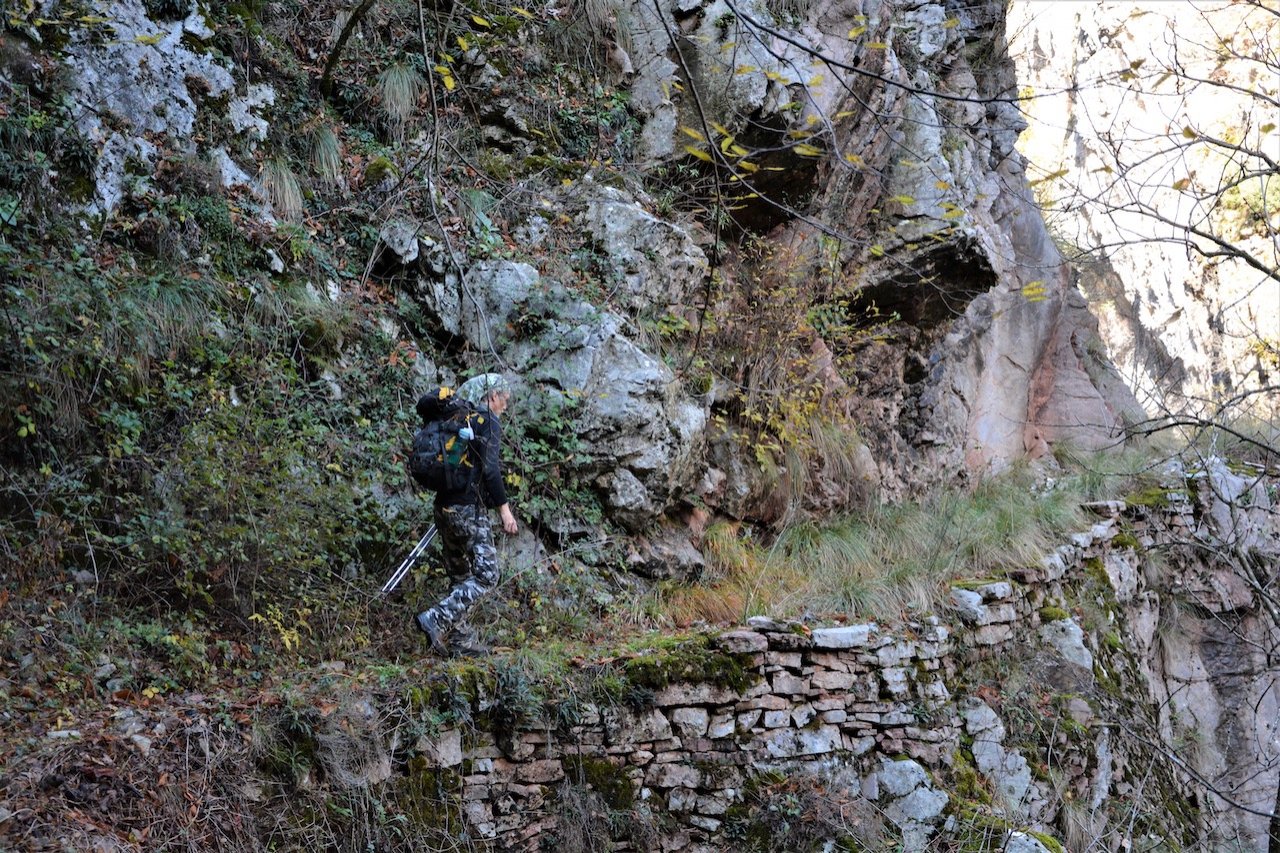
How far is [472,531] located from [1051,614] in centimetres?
473

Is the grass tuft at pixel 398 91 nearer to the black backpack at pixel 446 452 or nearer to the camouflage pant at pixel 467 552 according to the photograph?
the black backpack at pixel 446 452

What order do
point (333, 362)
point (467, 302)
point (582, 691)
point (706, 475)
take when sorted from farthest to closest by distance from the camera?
point (706, 475)
point (467, 302)
point (333, 362)
point (582, 691)

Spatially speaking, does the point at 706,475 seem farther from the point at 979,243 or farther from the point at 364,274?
the point at 979,243

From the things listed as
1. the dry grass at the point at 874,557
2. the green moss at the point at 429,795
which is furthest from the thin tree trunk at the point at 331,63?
the green moss at the point at 429,795

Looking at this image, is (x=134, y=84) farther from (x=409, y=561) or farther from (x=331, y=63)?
(x=409, y=561)

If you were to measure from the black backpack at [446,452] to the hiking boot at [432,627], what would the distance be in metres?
0.75

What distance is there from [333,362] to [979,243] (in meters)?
6.72

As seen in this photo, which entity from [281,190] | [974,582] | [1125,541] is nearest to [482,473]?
[281,190]

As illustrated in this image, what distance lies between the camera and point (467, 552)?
565 centimetres

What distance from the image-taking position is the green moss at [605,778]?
5.19 m

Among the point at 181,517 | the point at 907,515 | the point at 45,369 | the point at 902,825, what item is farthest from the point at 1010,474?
the point at 45,369

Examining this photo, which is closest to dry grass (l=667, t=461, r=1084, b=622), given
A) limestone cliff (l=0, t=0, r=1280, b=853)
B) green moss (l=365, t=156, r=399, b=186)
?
limestone cliff (l=0, t=0, r=1280, b=853)

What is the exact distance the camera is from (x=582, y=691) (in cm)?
531

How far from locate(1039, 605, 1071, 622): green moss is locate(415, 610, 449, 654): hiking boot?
15.7 feet
